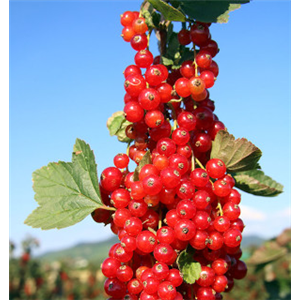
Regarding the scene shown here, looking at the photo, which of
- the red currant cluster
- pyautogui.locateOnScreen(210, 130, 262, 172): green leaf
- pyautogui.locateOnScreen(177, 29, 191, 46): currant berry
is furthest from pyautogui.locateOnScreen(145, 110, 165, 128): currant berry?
pyautogui.locateOnScreen(177, 29, 191, 46): currant berry

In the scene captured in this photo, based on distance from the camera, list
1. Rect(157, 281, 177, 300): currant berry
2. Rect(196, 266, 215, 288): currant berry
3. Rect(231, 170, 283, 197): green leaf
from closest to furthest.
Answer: Rect(157, 281, 177, 300): currant berry < Rect(196, 266, 215, 288): currant berry < Rect(231, 170, 283, 197): green leaf

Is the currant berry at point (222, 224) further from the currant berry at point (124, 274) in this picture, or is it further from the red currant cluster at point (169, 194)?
the currant berry at point (124, 274)

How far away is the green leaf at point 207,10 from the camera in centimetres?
116

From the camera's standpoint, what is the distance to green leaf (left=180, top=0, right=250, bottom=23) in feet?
3.80

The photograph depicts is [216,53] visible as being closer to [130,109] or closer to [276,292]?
[130,109]

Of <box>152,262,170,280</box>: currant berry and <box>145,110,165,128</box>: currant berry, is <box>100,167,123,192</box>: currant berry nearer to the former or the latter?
<box>145,110,165,128</box>: currant berry

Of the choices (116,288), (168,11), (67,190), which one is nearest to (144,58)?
(168,11)

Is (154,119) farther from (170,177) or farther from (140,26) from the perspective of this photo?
(140,26)

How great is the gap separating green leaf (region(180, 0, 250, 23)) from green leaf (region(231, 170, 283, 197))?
0.58 meters

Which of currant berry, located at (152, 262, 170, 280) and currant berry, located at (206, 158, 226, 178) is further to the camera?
currant berry, located at (206, 158, 226, 178)

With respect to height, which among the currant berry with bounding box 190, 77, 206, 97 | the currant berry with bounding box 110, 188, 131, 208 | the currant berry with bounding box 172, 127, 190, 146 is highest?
the currant berry with bounding box 190, 77, 206, 97

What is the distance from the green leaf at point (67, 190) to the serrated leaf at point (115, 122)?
0.14m

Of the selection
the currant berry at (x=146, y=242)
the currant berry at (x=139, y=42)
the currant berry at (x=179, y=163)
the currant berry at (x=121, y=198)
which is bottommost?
the currant berry at (x=146, y=242)

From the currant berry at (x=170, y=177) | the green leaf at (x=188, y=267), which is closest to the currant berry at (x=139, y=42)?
the currant berry at (x=170, y=177)
